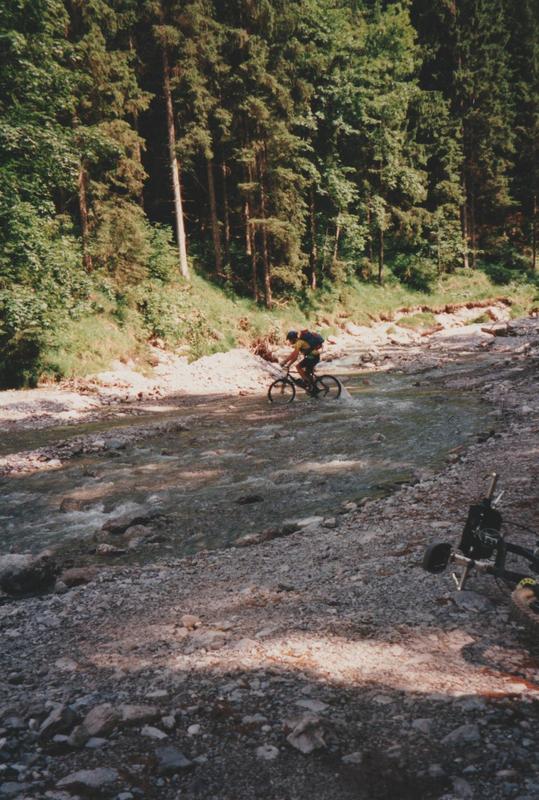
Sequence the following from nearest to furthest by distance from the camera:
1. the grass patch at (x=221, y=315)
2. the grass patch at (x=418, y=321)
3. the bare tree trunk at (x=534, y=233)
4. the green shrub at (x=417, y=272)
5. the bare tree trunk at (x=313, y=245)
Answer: the grass patch at (x=221, y=315), the bare tree trunk at (x=313, y=245), the grass patch at (x=418, y=321), the green shrub at (x=417, y=272), the bare tree trunk at (x=534, y=233)

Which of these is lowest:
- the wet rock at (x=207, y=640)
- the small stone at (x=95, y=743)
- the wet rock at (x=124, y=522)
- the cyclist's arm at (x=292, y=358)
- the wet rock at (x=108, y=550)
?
the wet rock at (x=108, y=550)

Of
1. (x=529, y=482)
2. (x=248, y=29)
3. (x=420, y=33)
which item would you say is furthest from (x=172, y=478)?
(x=420, y=33)

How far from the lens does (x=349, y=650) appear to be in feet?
13.1

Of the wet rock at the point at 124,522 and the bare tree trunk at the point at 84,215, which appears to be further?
the bare tree trunk at the point at 84,215

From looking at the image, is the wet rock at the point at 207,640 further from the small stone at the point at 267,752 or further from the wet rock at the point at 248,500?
the wet rock at the point at 248,500

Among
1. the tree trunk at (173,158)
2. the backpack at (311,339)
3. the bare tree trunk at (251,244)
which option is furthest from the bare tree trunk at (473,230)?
the backpack at (311,339)

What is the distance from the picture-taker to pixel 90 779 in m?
2.84

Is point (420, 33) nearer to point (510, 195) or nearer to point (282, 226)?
point (510, 195)

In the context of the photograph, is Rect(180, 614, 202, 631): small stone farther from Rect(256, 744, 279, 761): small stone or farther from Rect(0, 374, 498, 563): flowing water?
Rect(0, 374, 498, 563): flowing water

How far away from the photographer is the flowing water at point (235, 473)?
7.89 meters

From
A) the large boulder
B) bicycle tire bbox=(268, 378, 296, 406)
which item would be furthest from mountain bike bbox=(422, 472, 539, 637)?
bicycle tire bbox=(268, 378, 296, 406)

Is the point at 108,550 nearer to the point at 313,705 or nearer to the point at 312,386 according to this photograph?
the point at 313,705

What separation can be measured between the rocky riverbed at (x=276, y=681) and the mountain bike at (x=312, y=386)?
11.2 meters

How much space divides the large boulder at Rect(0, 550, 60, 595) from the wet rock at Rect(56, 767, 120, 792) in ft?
11.2
